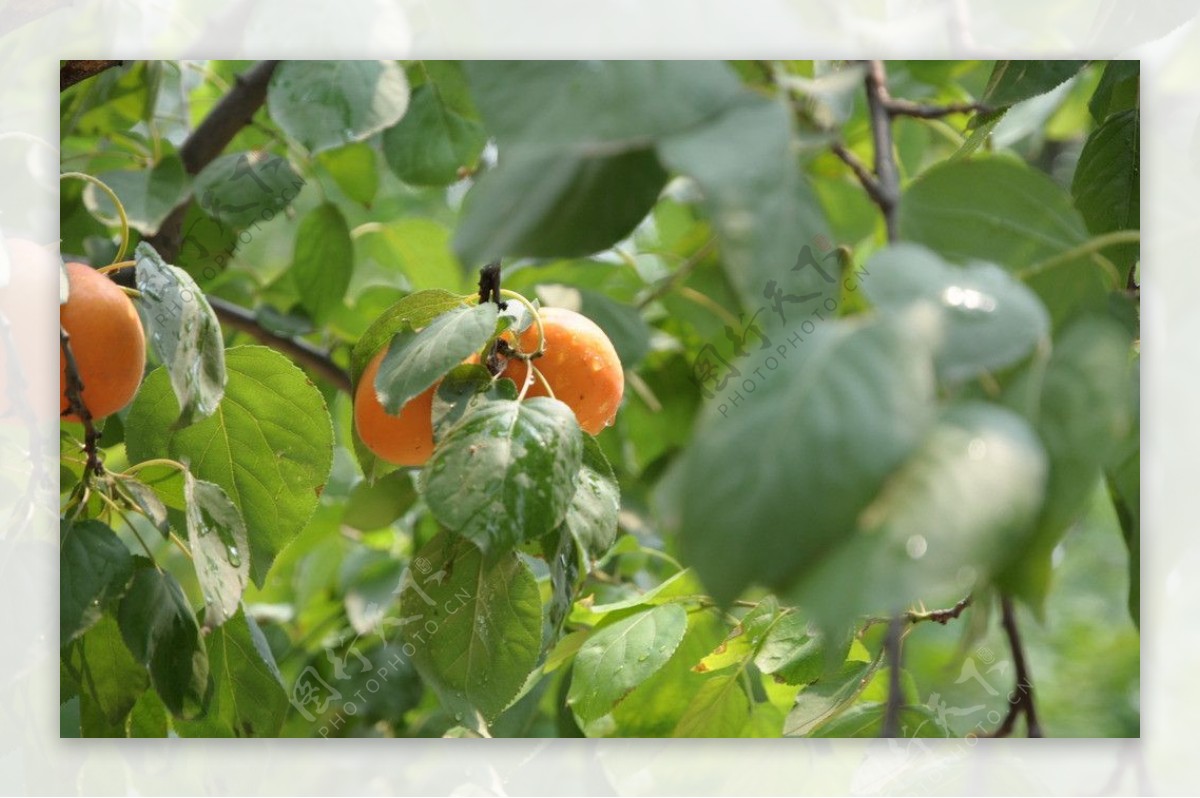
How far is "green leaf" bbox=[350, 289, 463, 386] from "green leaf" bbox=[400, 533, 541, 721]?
10 cm

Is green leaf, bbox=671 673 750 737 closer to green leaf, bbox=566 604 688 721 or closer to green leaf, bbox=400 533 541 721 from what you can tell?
green leaf, bbox=566 604 688 721

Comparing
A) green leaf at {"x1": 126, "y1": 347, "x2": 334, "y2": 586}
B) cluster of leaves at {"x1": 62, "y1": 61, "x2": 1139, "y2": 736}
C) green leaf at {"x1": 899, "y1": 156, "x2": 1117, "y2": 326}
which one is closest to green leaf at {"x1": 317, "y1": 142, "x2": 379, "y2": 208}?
cluster of leaves at {"x1": 62, "y1": 61, "x2": 1139, "y2": 736}

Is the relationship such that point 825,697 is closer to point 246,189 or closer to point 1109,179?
point 1109,179

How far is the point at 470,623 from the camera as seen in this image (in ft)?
1.78

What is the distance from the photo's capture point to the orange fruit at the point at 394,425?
525 millimetres

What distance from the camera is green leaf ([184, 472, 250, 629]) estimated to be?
0.54 m

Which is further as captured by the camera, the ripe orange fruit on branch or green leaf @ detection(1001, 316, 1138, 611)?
the ripe orange fruit on branch

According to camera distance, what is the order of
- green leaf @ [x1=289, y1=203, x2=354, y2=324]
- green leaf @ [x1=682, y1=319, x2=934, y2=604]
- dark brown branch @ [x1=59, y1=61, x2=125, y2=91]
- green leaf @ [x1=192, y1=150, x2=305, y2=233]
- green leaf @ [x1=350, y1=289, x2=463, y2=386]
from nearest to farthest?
green leaf @ [x1=682, y1=319, x2=934, y2=604]
green leaf @ [x1=350, y1=289, x2=463, y2=386]
dark brown branch @ [x1=59, y1=61, x2=125, y2=91]
green leaf @ [x1=192, y1=150, x2=305, y2=233]
green leaf @ [x1=289, y1=203, x2=354, y2=324]

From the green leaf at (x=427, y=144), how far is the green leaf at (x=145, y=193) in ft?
0.51

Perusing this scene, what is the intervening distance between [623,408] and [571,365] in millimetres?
543

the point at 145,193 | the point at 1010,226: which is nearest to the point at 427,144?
the point at 145,193

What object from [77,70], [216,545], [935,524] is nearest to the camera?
[935,524]

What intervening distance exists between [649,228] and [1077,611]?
168 cm

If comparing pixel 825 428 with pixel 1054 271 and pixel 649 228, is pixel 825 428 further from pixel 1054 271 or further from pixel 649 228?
pixel 649 228
